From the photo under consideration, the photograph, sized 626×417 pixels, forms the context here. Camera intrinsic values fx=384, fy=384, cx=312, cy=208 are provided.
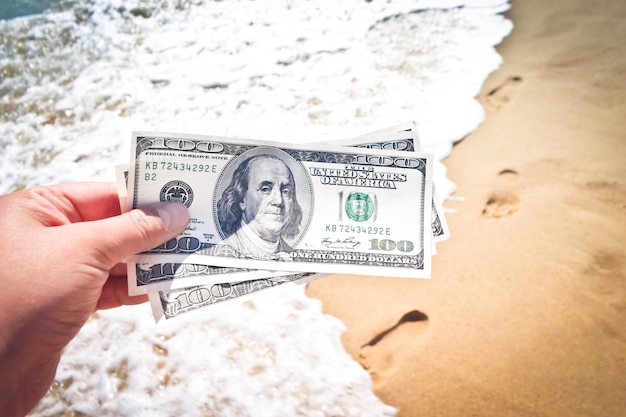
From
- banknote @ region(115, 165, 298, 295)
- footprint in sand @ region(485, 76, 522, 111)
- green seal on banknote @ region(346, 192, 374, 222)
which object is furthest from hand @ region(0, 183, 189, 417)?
footprint in sand @ region(485, 76, 522, 111)

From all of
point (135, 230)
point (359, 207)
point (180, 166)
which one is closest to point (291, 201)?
point (359, 207)

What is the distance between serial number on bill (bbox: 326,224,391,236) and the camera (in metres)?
1.72

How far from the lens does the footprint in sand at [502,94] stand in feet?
8.21

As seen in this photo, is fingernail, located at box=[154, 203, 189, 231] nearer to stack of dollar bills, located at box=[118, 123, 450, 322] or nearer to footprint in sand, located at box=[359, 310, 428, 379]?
stack of dollar bills, located at box=[118, 123, 450, 322]

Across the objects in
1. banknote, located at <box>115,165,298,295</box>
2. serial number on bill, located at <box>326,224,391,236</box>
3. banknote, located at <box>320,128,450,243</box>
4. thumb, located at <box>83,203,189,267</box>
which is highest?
banknote, located at <box>320,128,450,243</box>

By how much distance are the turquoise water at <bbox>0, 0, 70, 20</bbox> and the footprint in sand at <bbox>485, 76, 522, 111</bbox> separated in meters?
3.98

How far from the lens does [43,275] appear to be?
43.7 inches

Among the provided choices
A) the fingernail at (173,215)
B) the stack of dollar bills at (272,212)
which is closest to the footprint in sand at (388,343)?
the stack of dollar bills at (272,212)

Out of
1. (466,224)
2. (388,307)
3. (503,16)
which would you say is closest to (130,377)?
(388,307)

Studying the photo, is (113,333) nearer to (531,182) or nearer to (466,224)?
(466,224)

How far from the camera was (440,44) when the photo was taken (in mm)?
3031

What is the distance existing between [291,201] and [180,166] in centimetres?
50

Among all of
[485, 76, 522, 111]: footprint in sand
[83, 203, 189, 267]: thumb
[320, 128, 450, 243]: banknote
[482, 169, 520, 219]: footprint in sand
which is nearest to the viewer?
[83, 203, 189, 267]: thumb

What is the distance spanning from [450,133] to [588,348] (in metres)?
1.38
